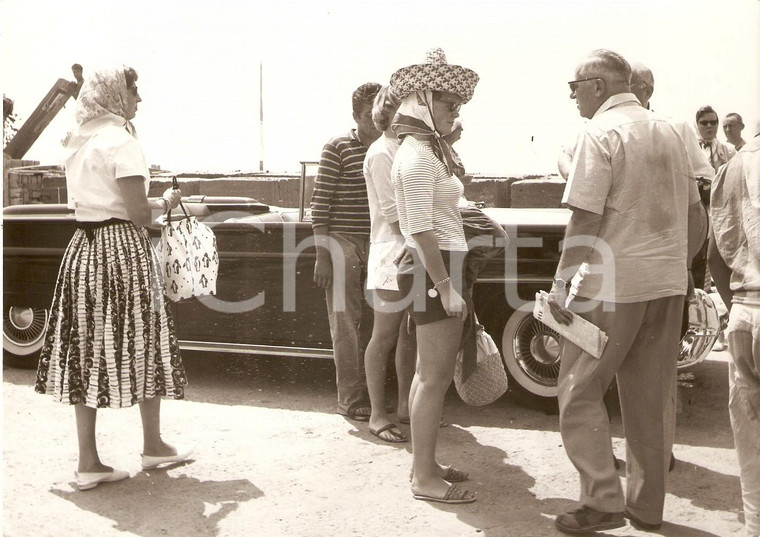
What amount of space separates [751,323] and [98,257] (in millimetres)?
2792

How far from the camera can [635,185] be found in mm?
3195

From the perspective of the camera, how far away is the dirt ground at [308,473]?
3486 millimetres

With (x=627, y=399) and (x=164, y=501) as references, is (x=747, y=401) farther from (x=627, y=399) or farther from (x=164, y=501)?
(x=164, y=501)

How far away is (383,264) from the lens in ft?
13.8

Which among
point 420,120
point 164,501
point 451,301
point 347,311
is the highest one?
point 420,120

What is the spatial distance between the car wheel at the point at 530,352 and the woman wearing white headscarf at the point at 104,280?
219cm

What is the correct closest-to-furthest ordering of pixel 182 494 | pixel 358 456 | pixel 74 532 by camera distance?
pixel 74 532
pixel 182 494
pixel 358 456

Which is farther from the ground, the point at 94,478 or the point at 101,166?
the point at 101,166

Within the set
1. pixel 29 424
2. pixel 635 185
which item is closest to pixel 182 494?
pixel 29 424

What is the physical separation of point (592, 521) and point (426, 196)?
57.0 inches

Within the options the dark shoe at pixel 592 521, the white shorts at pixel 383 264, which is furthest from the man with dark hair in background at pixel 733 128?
the dark shoe at pixel 592 521

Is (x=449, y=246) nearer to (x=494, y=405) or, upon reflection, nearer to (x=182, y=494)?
(x=182, y=494)

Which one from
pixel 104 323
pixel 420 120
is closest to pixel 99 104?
pixel 104 323

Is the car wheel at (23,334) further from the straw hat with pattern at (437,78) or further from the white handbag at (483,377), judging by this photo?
the straw hat with pattern at (437,78)
